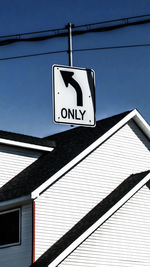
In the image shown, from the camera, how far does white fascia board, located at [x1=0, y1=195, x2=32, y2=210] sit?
2331cm

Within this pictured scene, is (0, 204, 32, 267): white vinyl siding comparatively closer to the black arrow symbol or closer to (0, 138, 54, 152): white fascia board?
(0, 138, 54, 152): white fascia board

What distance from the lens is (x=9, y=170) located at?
2656 centimetres

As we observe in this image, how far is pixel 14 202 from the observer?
78.0ft

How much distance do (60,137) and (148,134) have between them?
4.69 metres

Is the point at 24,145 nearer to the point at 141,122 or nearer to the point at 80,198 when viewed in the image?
the point at 80,198

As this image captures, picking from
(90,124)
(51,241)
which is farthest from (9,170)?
(90,124)

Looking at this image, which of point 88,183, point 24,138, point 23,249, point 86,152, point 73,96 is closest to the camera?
point 73,96

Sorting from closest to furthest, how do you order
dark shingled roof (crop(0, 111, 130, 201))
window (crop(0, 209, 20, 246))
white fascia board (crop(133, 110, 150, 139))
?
window (crop(0, 209, 20, 246)), dark shingled roof (crop(0, 111, 130, 201)), white fascia board (crop(133, 110, 150, 139))

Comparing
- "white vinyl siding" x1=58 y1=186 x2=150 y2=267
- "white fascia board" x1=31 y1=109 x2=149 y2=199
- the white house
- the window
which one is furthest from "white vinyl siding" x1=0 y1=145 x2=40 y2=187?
"white vinyl siding" x1=58 y1=186 x2=150 y2=267

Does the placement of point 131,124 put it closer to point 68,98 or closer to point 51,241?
point 51,241

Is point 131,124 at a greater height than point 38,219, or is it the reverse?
point 131,124

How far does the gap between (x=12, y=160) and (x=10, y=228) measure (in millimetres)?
3530

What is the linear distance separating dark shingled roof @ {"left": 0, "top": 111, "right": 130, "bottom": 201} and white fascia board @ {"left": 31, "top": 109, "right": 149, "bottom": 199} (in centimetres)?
18


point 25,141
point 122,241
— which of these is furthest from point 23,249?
point 25,141
